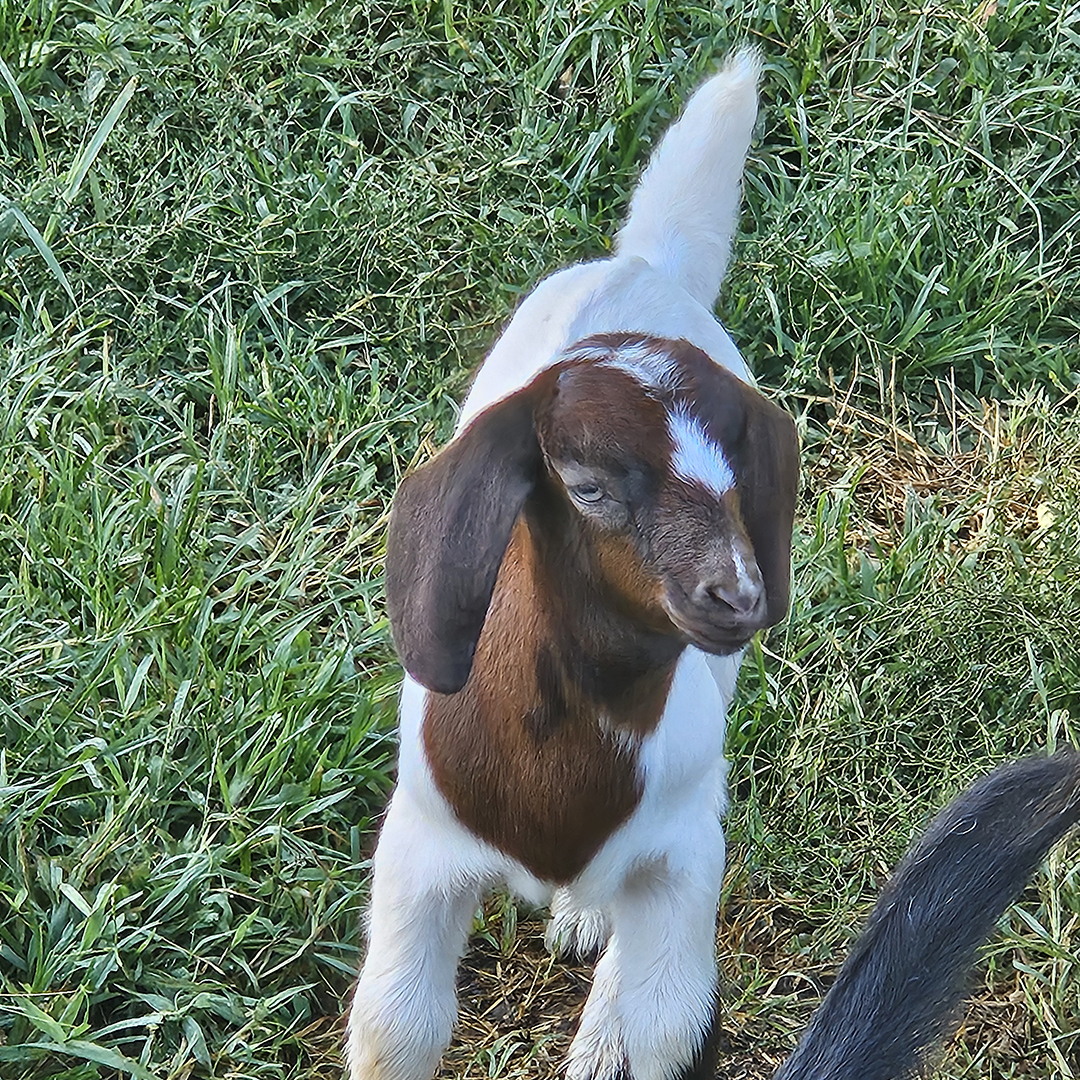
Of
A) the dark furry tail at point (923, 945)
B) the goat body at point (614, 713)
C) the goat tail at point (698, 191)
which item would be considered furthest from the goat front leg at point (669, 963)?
the goat tail at point (698, 191)

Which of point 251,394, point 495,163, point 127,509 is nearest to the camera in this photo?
point 127,509

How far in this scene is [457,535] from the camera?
2.15 meters

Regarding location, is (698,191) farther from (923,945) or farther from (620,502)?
(923,945)

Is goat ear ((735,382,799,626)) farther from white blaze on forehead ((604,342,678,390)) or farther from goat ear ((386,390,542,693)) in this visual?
goat ear ((386,390,542,693))

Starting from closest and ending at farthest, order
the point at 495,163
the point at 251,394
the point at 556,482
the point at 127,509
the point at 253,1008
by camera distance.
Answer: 1. the point at 556,482
2. the point at 253,1008
3. the point at 127,509
4. the point at 251,394
5. the point at 495,163

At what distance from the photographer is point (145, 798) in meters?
3.04

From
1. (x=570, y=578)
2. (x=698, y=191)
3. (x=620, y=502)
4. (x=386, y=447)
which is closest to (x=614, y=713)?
(x=570, y=578)

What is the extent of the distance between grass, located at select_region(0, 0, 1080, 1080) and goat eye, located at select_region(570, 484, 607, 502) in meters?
1.17

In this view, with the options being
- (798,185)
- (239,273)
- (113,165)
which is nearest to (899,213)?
(798,185)

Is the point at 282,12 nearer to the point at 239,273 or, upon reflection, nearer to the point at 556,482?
the point at 239,273

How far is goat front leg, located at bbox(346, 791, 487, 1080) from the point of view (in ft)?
8.35

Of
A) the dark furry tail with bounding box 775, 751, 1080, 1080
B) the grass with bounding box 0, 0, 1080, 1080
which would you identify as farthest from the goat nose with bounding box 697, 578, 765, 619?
the grass with bounding box 0, 0, 1080, 1080

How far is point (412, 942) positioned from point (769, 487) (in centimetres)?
91

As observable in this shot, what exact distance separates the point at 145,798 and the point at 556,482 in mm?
1223
